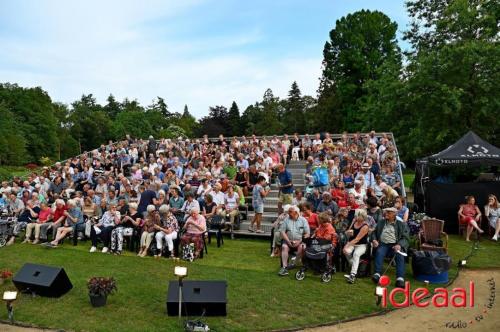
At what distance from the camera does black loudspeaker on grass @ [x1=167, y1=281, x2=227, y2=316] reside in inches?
256

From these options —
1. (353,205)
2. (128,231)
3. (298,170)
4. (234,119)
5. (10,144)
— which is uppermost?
(234,119)

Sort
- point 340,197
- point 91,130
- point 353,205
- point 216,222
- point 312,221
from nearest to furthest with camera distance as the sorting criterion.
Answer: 1. point 312,221
2. point 353,205
3. point 340,197
4. point 216,222
5. point 91,130

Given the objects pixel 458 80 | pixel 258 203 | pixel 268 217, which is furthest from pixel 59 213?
pixel 458 80

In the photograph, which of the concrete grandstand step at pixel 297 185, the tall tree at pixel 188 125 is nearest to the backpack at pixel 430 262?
the concrete grandstand step at pixel 297 185

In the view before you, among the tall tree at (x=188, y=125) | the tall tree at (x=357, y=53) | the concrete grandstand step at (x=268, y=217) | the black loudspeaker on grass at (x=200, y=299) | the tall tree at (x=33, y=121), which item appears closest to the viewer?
the black loudspeaker on grass at (x=200, y=299)

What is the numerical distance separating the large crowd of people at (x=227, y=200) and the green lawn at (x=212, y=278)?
1.86 ft

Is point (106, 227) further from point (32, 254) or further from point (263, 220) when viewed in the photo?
point (263, 220)

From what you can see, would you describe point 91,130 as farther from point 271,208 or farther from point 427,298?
point 427,298

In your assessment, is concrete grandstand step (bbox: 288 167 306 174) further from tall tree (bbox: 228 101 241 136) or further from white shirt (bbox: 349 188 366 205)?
tall tree (bbox: 228 101 241 136)

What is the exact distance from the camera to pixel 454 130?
19516mm

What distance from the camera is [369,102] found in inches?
1116

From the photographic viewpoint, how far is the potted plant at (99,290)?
7.06 meters

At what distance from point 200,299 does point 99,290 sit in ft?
5.70

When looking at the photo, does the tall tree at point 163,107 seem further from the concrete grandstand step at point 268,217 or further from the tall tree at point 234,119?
the concrete grandstand step at point 268,217
